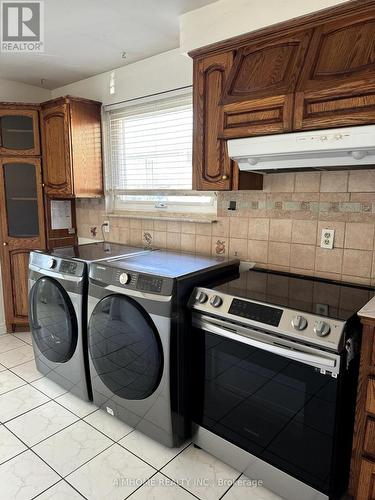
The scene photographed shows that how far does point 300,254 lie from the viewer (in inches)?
81.7

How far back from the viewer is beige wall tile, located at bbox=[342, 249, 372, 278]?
1842 mm

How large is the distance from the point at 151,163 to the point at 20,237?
1.46 m

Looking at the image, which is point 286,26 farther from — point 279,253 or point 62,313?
point 62,313

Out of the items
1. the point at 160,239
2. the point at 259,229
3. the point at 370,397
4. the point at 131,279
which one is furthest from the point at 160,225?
the point at 370,397

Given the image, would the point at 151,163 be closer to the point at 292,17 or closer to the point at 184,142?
the point at 184,142

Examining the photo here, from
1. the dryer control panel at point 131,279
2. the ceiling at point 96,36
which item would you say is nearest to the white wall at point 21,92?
the ceiling at point 96,36

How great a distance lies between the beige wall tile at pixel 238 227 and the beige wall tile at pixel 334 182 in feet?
1.79

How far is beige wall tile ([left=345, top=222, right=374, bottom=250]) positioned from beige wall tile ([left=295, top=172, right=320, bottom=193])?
284mm

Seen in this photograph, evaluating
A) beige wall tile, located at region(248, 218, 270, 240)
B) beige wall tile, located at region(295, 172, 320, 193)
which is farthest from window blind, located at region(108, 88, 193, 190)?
beige wall tile, located at region(295, 172, 320, 193)

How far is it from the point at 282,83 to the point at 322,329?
45.4 inches

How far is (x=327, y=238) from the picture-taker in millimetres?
1957

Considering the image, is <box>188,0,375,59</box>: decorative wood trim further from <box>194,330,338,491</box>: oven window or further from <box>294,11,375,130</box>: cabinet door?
<box>194,330,338,491</box>: oven window

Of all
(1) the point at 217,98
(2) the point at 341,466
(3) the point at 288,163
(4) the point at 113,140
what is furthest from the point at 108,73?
(2) the point at 341,466

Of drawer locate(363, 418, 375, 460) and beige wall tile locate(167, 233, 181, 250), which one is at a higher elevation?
beige wall tile locate(167, 233, 181, 250)
